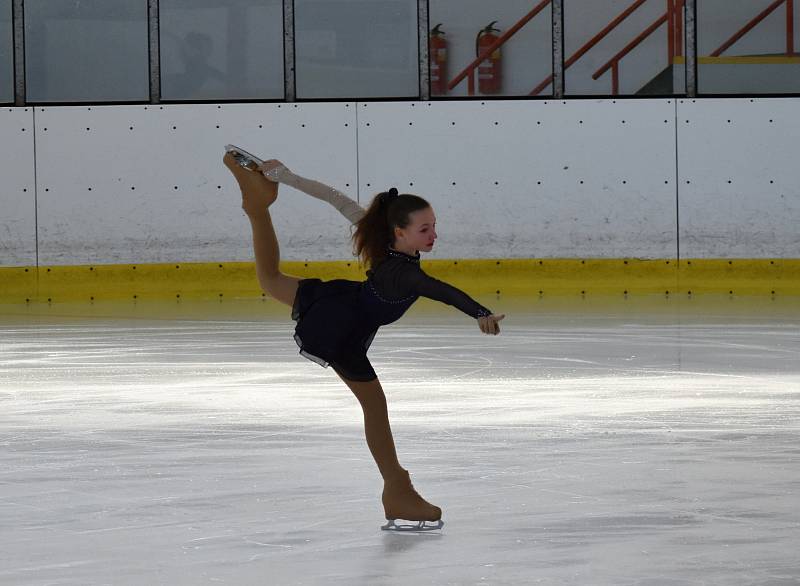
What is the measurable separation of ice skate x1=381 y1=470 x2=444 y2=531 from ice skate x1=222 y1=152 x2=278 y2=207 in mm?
1009

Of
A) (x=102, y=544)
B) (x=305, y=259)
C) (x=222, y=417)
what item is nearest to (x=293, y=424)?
(x=222, y=417)

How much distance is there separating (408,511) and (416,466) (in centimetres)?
98

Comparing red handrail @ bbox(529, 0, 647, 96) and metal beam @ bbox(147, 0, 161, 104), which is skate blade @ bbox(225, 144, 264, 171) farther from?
red handrail @ bbox(529, 0, 647, 96)

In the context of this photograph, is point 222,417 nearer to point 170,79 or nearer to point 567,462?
point 567,462

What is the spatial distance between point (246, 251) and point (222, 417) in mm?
8493

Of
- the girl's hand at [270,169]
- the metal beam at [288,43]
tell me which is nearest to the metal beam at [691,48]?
the metal beam at [288,43]

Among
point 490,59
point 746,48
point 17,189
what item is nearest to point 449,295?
point 17,189

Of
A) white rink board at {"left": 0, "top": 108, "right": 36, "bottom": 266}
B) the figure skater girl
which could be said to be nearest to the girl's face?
the figure skater girl

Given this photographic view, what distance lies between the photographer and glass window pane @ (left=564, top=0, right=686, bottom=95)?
15.4 meters

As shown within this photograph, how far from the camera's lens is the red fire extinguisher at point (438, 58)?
1516 cm

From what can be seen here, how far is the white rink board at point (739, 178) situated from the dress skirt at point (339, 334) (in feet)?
34.3

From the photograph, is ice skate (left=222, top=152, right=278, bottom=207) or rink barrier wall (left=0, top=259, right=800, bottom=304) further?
rink barrier wall (left=0, top=259, right=800, bottom=304)

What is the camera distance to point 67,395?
6.67 m

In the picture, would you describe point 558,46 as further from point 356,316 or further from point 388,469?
point 388,469
